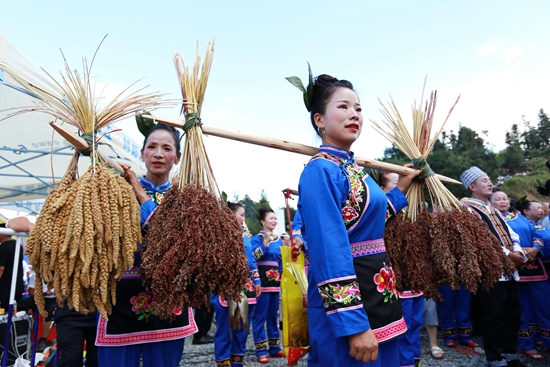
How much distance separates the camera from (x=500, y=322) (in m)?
4.03

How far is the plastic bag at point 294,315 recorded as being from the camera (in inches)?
77.5

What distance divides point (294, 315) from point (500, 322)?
320 cm

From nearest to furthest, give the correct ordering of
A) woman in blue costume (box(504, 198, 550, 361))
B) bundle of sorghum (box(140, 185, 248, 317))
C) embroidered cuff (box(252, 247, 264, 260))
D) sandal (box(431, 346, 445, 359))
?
1. bundle of sorghum (box(140, 185, 248, 317))
2. woman in blue costume (box(504, 198, 550, 361))
3. sandal (box(431, 346, 445, 359))
4. embroidered cuff (box(252, 247, 264, 260))

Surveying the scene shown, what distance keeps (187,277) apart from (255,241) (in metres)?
4.60

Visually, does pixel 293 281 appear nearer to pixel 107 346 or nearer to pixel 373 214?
pixel 373 214

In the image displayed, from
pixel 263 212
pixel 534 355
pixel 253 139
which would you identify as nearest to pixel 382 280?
pixel 253 139

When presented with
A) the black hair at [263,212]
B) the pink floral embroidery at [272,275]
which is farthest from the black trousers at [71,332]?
the black hair at [263,212]

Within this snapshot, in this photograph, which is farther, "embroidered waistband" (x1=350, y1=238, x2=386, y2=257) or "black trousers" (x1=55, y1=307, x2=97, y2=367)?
"black trousers" (x1=55, y1=307, x2=97, y2=367)

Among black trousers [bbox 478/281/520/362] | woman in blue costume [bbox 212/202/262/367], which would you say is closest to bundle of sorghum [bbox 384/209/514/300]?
black trousers [bbox 478/281/520/362]

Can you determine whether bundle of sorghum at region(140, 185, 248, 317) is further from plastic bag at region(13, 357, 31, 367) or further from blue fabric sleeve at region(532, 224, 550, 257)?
blue fabric sleeve at region(532, 224, 550, 257)

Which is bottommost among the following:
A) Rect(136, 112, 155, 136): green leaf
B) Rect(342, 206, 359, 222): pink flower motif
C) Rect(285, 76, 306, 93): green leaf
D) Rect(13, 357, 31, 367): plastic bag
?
Rect(13, 357, 31, 367): plastic bag

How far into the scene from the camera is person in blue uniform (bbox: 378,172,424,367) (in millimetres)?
3438

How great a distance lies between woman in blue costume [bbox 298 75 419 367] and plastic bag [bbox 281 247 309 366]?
0.20m

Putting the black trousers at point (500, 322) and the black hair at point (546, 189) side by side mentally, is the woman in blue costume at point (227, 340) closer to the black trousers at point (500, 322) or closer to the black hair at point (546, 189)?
the black trousers at point (500, 322)
